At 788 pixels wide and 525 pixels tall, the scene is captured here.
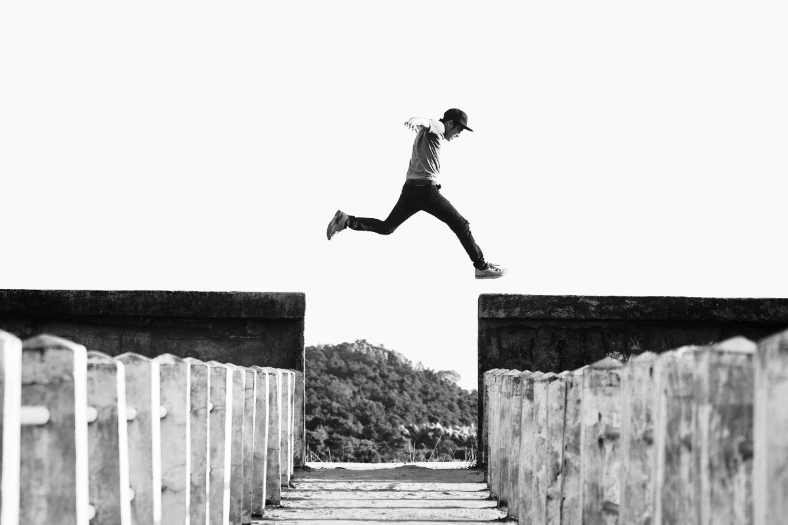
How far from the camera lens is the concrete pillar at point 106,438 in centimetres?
303

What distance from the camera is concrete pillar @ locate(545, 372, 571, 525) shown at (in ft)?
15.1

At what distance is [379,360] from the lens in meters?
14.0

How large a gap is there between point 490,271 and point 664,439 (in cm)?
865

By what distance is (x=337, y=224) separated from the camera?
467 inches

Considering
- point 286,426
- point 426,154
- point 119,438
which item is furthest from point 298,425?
point 119,438

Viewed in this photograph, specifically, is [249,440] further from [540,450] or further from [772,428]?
[772,428]

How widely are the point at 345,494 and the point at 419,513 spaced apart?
3.93 feet

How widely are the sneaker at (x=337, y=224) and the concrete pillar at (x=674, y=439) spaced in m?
8.93

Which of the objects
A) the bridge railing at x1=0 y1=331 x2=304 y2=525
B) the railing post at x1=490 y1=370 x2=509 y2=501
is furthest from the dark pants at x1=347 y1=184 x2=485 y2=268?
the bridge railing at x1=0 y1=331 x2=304 y2=525

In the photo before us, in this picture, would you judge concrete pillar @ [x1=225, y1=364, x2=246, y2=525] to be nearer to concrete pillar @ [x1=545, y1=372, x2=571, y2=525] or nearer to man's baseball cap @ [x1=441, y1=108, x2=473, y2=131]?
concrete pillar @ [x1=545, y1=372, x2=571, y2=525]

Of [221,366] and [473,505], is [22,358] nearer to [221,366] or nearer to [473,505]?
[221,366]

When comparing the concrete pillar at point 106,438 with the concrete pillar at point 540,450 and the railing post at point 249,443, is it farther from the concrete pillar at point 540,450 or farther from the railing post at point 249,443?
the railing post at point 249,443

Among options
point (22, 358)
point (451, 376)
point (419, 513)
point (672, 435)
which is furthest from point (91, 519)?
point (451, 376)

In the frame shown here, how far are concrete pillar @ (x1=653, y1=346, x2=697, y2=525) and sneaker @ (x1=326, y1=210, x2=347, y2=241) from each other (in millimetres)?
8928
